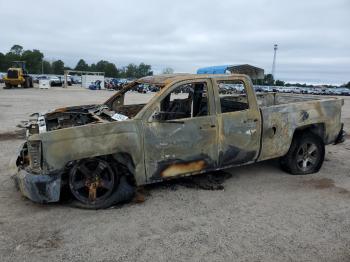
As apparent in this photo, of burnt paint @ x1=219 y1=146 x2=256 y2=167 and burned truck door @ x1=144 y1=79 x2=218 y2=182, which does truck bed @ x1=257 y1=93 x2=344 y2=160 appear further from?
burned truck door @ x1=144 y1=79 x2=218 y2=182

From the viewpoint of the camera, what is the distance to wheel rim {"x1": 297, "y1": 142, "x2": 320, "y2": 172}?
645 cm

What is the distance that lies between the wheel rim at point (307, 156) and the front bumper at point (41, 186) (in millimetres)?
4064

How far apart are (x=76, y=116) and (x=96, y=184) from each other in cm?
158

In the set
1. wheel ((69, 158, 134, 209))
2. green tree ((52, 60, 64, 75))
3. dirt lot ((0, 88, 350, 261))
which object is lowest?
dirt lot ((0, 88, 350, 261))

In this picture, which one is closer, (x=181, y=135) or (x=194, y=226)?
(x=194, y=226)

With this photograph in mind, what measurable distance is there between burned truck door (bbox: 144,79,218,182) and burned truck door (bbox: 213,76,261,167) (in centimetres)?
14

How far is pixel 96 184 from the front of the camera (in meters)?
4.82

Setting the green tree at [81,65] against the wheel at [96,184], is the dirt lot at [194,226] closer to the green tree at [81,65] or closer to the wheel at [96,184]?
the wheel at [96,184]

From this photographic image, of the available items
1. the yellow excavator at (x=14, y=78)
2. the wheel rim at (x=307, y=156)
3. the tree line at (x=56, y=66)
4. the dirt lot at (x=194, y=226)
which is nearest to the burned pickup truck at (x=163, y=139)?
the wheel rim at (x=307, y=156)

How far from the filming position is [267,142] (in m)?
5.91

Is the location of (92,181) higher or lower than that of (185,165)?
lower

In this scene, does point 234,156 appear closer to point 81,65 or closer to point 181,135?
point 181,135

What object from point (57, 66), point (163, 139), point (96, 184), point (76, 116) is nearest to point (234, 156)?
point (163, 139)

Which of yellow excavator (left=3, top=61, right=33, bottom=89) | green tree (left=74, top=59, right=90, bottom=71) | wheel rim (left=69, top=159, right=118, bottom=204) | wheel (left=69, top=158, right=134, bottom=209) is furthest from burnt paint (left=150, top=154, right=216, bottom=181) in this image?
green tree (left=74, top=59, right=90, bottom=71)
